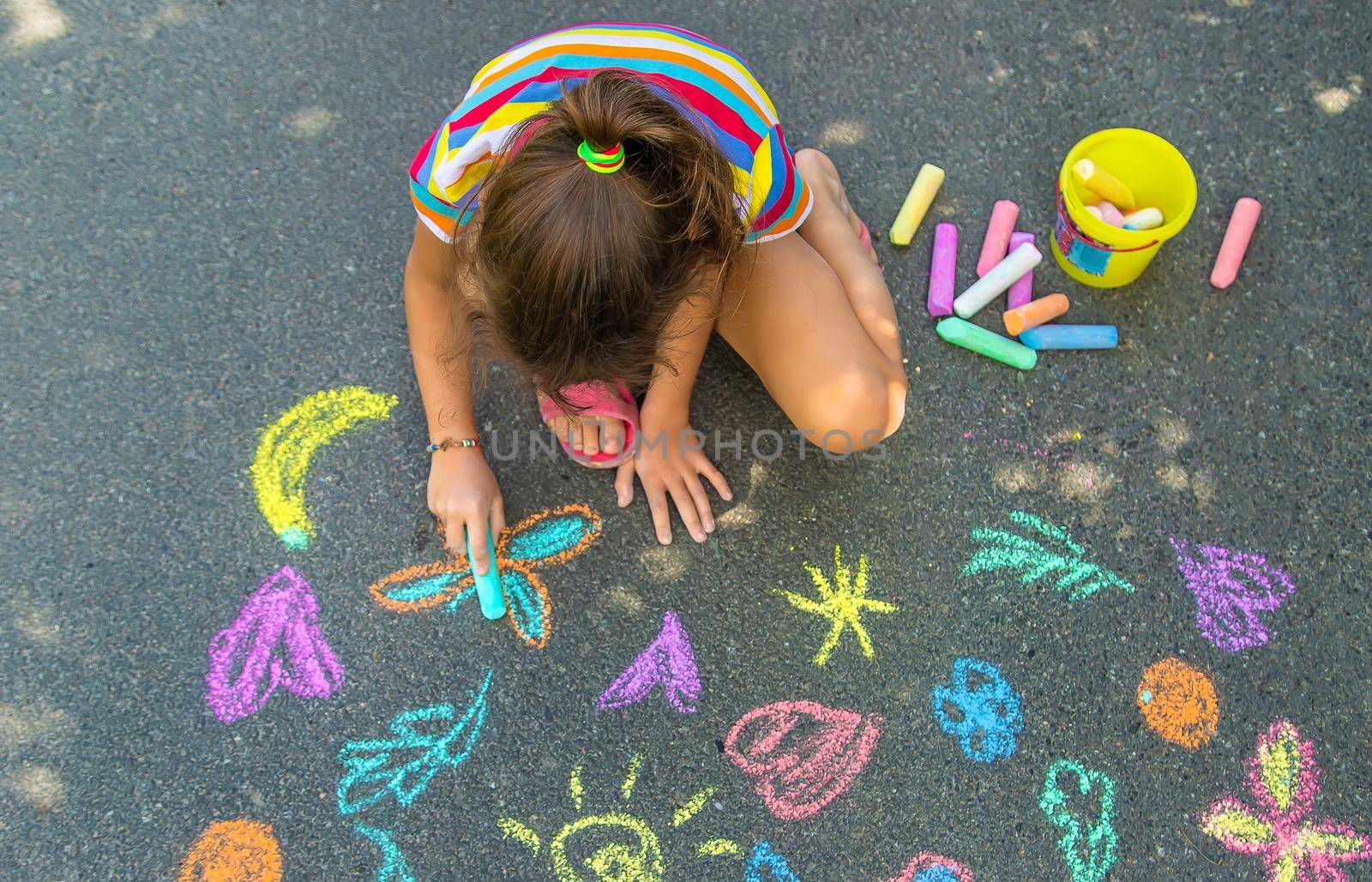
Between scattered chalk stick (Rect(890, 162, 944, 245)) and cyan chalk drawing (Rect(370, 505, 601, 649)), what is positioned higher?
scattered chalk stick (Rect(890, 162, 944, 245))

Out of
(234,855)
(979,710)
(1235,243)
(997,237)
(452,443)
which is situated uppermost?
(1235,243)

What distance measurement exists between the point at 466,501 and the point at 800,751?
2.86 feet

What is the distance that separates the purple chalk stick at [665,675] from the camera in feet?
6.32

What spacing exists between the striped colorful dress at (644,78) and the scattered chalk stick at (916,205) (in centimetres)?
54

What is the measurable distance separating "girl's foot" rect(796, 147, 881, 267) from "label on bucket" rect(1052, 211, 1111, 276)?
0.43 m

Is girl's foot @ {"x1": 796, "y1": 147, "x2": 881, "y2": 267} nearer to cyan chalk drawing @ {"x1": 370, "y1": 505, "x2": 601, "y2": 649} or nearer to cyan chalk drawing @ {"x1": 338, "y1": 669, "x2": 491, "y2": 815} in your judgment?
cyan chalk drawing @ {"x1": 370, "y1": 505, "x2": 601, "y2": 649}

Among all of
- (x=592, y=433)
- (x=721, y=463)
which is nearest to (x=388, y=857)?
(x=592, y=433)

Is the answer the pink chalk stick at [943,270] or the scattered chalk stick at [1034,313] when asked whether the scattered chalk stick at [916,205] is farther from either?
the scattered chalk stick at [1034,313]

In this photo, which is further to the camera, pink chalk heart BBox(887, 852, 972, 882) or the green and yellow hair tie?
pink chalk heart BBox(887, 852, 972, 882)

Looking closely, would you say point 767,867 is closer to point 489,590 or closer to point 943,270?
point 489,590

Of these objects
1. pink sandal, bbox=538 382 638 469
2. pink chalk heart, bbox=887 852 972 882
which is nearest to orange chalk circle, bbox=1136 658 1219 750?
pink chalk heart, bbox=887 852 972 882

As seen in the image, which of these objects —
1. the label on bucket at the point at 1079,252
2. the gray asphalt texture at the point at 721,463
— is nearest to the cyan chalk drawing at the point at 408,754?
the gray asphalt texture at the point at 721,463

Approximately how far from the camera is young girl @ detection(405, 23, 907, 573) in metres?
1.36

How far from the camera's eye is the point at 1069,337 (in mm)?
2160
